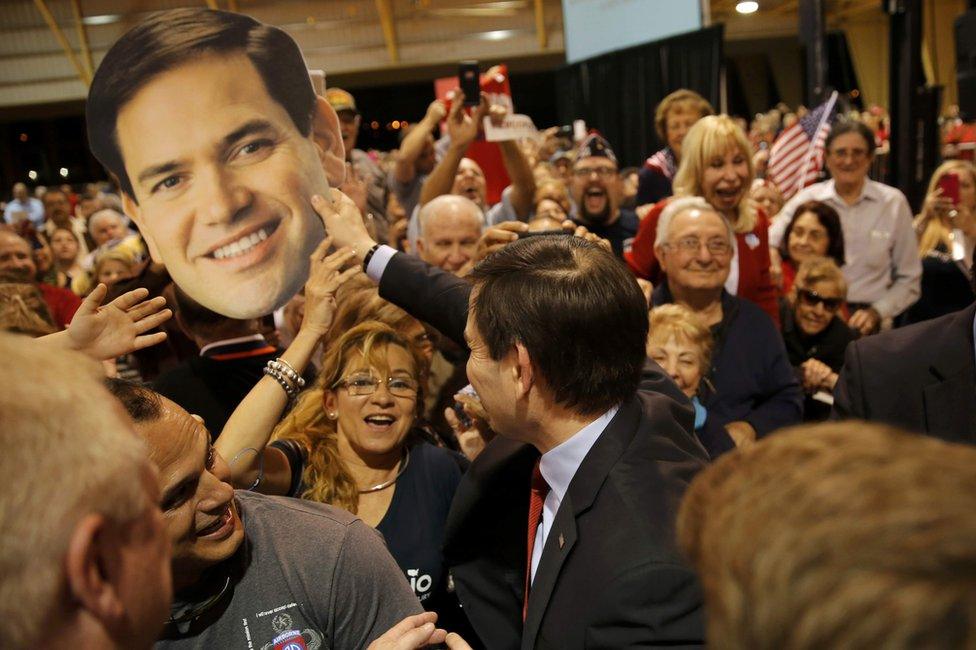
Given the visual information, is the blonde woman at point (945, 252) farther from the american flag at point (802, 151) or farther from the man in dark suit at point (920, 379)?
the man in dark suit at point (920, 379)

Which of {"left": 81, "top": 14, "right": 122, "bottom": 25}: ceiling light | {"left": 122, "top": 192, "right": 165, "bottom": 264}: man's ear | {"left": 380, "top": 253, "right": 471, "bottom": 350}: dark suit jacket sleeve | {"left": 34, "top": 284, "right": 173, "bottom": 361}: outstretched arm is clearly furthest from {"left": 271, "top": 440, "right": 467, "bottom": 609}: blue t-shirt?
{"left": 81, "top": 14, "right": 122, "bottom": 25}: ceiling light

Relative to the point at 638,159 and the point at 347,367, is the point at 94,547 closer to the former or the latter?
the point at 347,367

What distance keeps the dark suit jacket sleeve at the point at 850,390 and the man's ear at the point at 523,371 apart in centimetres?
75

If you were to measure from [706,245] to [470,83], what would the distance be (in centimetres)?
136

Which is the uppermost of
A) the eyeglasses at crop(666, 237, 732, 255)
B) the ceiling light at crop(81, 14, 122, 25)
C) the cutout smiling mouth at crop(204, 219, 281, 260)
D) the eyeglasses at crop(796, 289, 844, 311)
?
the ceiling light at crop(81, 14, 122, 25)

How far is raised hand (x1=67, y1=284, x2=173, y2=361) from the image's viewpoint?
1854 millimetres

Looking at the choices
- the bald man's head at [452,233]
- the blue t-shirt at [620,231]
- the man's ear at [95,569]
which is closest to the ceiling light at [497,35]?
the blue t-shirt at [620,231]

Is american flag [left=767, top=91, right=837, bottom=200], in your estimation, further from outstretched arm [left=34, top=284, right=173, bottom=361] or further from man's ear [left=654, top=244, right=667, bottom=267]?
outstretched arm [left=34, top=284, right=173, bottom=361]

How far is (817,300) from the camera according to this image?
3.79m

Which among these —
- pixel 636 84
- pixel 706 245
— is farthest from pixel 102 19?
pixel 706 245

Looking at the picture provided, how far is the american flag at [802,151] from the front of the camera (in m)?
5.91

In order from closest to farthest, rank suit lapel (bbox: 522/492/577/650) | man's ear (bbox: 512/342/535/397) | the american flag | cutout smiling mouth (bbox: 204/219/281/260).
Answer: suit lapel (bbox: 522/492/577/650)
man's ear (bbox: 512/342/535/397)
cutout smiling mouth (bbox: 204/219/281/260)
the american flag

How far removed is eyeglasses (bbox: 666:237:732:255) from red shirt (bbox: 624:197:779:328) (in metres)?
0.45

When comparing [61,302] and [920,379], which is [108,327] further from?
[61,302]
